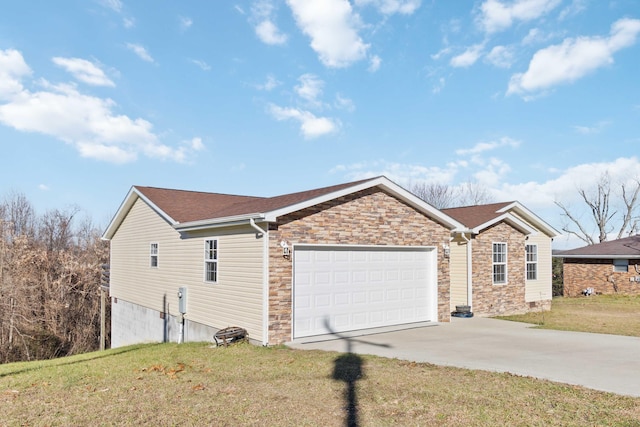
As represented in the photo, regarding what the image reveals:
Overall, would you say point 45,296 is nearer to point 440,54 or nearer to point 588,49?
point 440,54

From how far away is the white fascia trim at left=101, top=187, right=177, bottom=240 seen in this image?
15113 millimetres

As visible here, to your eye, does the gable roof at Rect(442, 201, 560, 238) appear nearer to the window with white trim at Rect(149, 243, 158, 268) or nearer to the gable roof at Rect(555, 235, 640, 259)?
the gable roof at Rect(555, 235, 640, 259)

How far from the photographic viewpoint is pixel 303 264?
36.1 ft

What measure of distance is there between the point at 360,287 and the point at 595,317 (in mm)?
9611

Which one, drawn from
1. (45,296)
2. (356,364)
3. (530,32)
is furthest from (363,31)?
(45,296)

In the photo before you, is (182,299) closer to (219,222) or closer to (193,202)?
(219,222)

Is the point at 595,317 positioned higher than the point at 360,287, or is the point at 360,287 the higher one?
the point at 360,287

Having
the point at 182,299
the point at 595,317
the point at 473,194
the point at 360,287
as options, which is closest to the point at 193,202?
the point at 182,299

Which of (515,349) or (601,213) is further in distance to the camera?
(601,213)

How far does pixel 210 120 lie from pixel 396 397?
1711cm

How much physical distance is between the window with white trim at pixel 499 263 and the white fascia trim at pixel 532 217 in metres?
1.55

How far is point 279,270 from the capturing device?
10.4m

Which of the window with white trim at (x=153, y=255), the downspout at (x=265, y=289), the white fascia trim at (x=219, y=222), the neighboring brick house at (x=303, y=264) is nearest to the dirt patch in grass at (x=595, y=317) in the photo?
the neighboring brick house at (x=303, y=264)

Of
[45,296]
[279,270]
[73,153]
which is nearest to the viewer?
[279,270]
